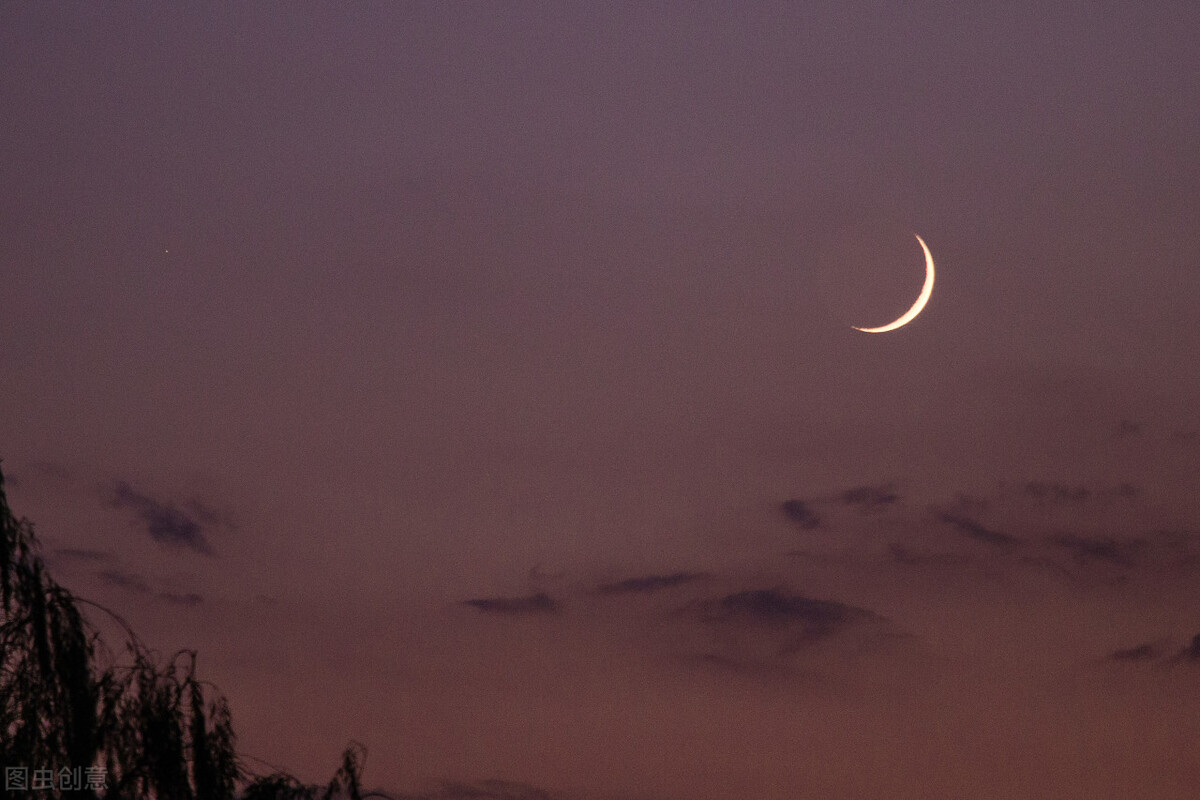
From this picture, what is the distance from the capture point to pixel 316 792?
17328mm

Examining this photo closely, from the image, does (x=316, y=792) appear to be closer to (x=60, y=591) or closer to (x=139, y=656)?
(x=139, y=656)

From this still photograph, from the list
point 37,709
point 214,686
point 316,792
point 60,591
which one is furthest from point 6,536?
point 316,792

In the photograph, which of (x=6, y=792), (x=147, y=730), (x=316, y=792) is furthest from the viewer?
(x=316, y=792)

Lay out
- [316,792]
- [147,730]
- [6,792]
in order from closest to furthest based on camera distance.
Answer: [6,792] → [147,730] → [316,792]

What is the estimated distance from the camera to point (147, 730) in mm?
15930

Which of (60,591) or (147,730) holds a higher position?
(60,591)

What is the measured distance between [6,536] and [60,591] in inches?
33.1

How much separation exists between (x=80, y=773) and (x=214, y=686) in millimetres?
2108

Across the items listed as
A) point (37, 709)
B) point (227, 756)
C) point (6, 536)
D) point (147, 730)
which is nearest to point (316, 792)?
point (227, 756)

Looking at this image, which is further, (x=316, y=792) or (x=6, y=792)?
(x=316, y=792)

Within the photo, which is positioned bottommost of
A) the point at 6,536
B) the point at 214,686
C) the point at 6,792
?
the point at 6,792

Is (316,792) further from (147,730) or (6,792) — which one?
(6,792)

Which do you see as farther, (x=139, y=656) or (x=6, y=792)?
(x=139, y=656)

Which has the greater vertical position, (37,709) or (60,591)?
(60,591)
